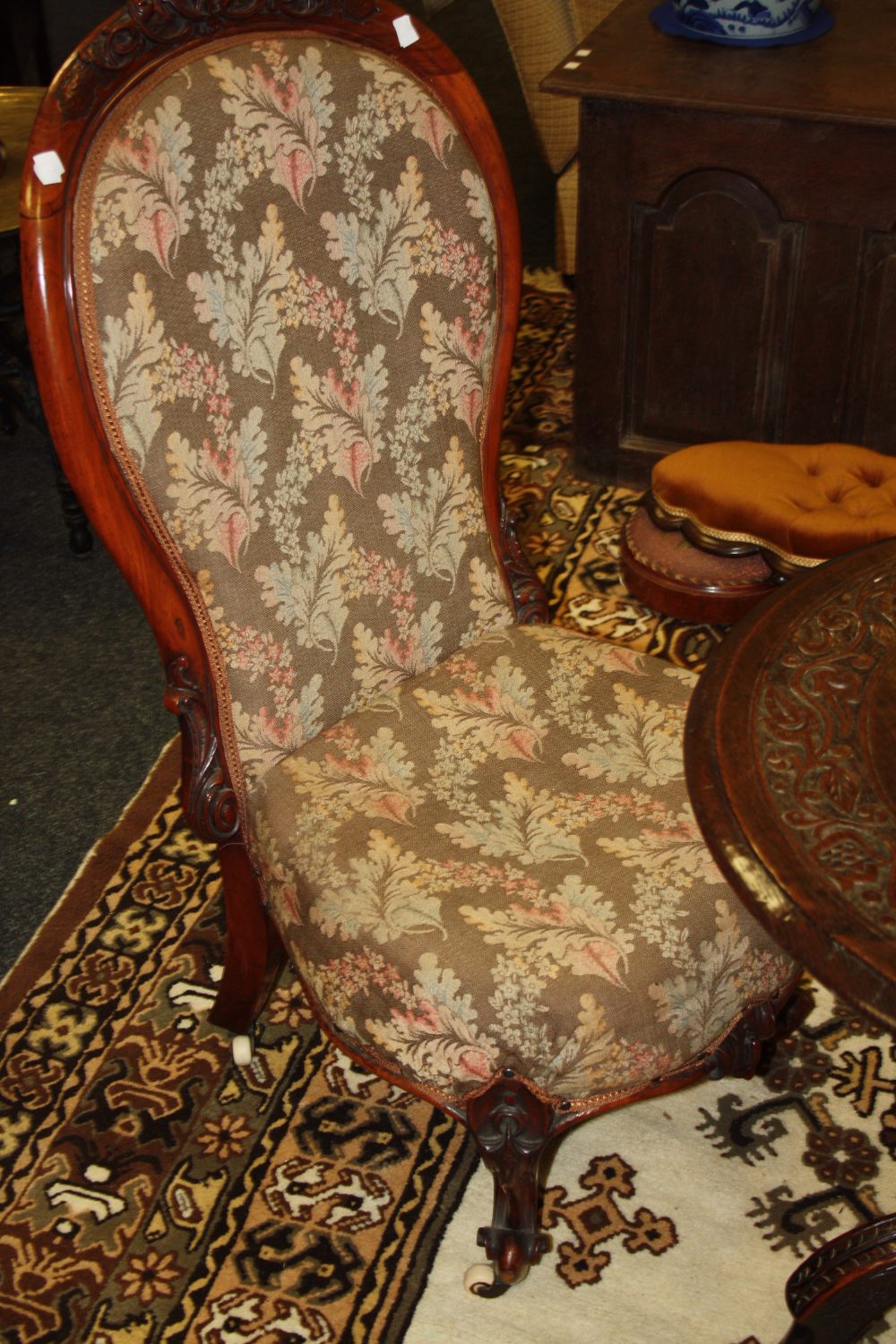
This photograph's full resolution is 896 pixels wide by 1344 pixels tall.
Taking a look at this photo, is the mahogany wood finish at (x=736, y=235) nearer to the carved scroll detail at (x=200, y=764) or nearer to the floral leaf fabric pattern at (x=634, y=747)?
the floral leaf fabric pattern at (x=634, y=747)

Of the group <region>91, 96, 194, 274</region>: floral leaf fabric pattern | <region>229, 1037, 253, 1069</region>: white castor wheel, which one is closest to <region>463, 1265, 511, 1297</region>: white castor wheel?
<region>229, 1037, 253, 1069</region>: white castor wheel

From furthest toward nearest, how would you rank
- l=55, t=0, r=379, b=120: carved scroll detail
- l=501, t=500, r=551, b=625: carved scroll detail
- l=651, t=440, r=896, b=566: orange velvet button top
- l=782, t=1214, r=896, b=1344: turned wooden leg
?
1. l=651, t=440, r=896, b=566: orange velvet button top
2. l=501, t=500, r=551, b=625: carved scroll detail
3. l=782, t=1214, r=896, b=1344: turned wooden leg
4. l=55, t=0, r=379, b=120: carved scroll detail

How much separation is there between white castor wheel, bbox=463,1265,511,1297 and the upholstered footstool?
4.08ft

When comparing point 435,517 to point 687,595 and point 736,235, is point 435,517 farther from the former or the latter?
point 736,235

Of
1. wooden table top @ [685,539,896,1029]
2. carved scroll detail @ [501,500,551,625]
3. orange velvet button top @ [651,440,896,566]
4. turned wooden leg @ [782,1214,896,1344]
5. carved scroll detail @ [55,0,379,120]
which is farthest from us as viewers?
orange velvet button top @ [651,440,896,566]

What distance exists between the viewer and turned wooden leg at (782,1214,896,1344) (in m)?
1.46

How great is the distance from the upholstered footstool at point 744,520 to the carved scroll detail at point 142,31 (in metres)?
1.24

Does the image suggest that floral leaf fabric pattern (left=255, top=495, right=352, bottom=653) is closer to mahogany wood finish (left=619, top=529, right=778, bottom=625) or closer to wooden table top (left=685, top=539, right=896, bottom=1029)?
wooden table top (left=685, top=539, right=896, bottom=1029)

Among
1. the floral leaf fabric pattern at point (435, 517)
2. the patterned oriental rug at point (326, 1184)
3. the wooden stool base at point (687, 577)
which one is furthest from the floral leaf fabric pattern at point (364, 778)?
the wooden stool base at point (687, 577)

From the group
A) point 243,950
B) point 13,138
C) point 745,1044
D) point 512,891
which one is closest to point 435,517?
point 512,891

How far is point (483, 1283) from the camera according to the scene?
1.65m

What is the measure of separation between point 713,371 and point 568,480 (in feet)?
1.35

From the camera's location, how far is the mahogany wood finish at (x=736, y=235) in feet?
8.54

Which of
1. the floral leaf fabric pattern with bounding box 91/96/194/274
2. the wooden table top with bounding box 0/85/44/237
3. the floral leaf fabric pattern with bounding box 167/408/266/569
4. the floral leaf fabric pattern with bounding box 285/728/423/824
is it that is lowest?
the floral leaf fabric pattern with bounding box 285/728/423/824
